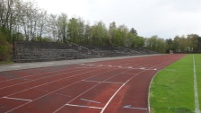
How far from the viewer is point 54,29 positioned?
54.9 meters

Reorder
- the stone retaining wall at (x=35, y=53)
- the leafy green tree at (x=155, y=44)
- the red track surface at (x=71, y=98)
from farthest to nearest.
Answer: the leafy green tree at (x=155, y=44)
the stone retaining wall at (x=35, y=53)
the red track surface at (x=71, y=98)

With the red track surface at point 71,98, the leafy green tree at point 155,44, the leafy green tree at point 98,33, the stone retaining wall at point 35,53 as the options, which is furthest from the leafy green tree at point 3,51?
the leafy green tree at point 155,44

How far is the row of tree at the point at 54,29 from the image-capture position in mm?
36688

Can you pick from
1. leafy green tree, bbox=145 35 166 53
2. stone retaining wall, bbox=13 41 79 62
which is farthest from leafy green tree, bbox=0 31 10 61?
leafy green tree, bbox=145 35 166 53

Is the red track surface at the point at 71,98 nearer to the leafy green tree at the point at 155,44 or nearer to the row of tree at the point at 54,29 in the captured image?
the row of tree at the point at 54,29

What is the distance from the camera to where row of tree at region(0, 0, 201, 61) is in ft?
120

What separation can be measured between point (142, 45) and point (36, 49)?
249ft

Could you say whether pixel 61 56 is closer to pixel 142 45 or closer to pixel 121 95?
pixel 121 95

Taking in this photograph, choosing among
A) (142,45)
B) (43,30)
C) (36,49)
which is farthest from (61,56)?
(142,45)

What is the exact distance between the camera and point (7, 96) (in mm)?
10711

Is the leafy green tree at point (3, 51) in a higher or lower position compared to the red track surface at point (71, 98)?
higher

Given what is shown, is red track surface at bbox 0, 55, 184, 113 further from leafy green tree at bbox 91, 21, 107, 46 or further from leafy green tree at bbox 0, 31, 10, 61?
leafy green tree at bbox 91, 21, 107, 46

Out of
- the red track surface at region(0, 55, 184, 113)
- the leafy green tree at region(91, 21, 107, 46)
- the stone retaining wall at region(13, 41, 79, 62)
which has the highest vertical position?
the leafy green tree at region(91, 21, 107, 46)

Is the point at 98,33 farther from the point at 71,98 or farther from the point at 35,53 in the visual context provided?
the point at 71,98
